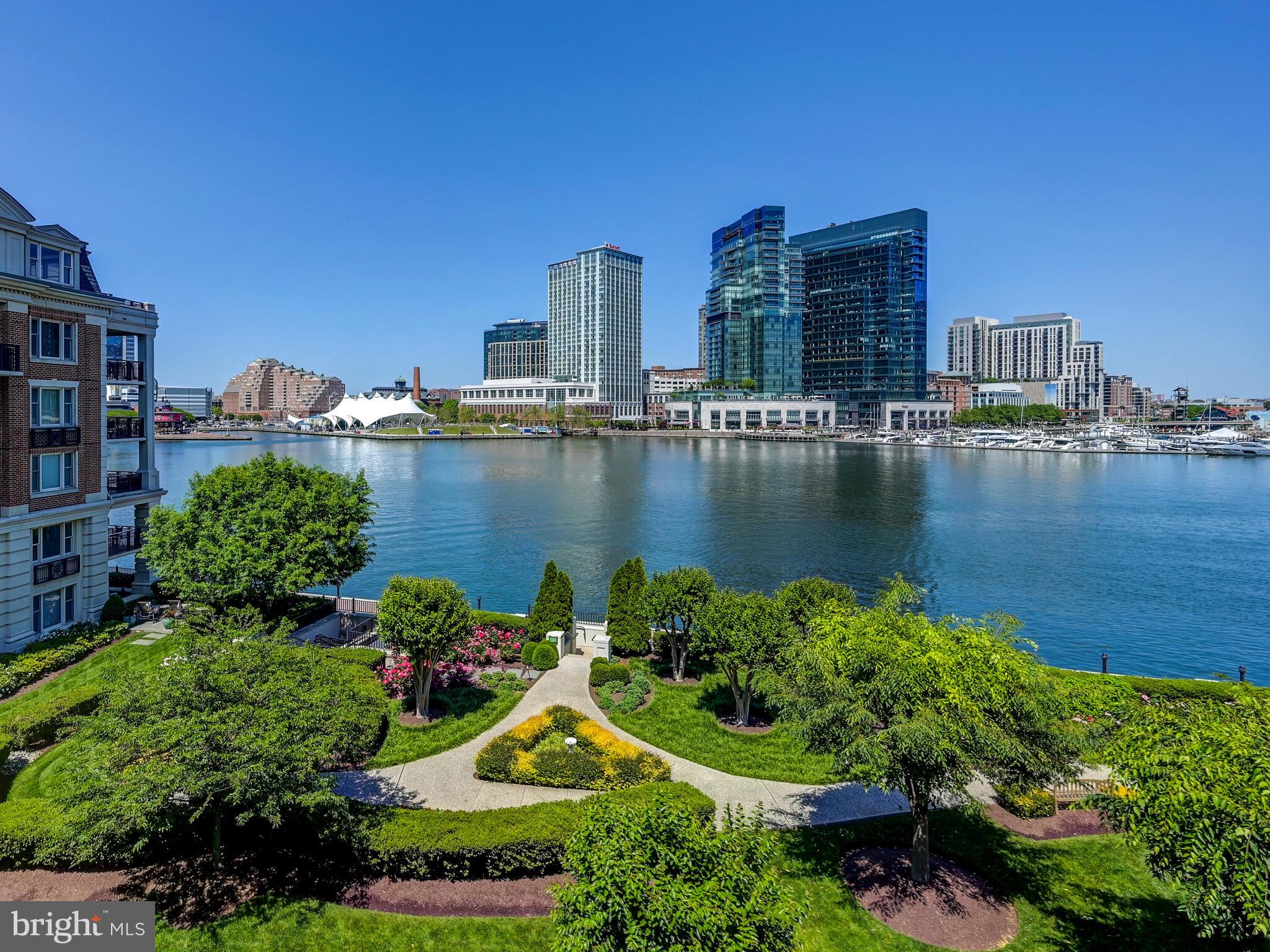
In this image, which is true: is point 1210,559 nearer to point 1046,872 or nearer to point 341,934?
point 1046,872

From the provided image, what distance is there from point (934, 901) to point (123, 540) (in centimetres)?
3474

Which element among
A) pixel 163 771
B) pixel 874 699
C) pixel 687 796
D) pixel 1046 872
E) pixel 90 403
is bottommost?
pixel 1046 872

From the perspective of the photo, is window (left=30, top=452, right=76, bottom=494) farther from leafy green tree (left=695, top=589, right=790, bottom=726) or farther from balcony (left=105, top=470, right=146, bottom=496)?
leafy green tree (left=695, top=589, right=790, bottom=726)

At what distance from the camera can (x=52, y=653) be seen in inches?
859

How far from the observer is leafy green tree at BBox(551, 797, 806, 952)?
290 inches

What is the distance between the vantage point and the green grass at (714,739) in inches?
695

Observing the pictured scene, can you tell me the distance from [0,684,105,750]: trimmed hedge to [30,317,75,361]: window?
40.3ft

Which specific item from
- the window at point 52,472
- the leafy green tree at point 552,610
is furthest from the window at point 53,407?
the leafy green tree at point 552,610

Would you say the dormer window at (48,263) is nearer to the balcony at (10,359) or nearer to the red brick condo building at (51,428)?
the red brick condo building at (51,428)

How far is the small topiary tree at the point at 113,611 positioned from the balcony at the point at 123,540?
3865 millimetres

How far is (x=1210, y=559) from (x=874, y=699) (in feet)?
183

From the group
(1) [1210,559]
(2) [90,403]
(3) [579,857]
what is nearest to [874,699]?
(3) [579,857]

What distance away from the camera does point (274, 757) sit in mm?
11484

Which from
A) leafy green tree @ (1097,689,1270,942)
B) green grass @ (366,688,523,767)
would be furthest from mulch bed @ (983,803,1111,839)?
green grass @ (366,688,523,767)
